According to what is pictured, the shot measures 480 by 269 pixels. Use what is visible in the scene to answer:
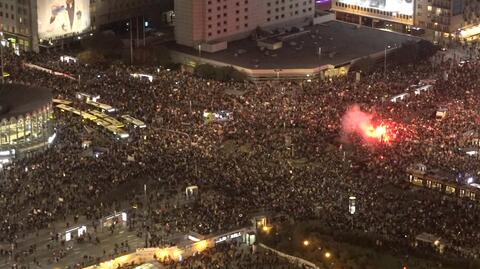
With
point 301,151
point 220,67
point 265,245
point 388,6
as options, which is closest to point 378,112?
point 301,151

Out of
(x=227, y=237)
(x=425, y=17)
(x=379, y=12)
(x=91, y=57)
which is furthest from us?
(x=379, y=12)

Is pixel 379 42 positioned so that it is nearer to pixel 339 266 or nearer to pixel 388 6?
pixel 388 6

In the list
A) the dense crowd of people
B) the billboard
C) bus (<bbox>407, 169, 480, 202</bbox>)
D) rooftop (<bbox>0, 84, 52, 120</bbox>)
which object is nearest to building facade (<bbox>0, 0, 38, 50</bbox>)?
the billboard

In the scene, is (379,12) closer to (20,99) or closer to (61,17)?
(61,17)

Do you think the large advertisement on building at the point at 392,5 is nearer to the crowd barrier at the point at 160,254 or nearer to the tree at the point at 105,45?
the tree at the point at 105,45

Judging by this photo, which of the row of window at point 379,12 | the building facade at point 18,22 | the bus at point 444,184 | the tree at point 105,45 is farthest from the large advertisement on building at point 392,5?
the bus at point 444,184

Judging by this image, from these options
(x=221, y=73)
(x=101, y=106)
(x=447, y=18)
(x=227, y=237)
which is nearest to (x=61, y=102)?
(x=101, y=106)
